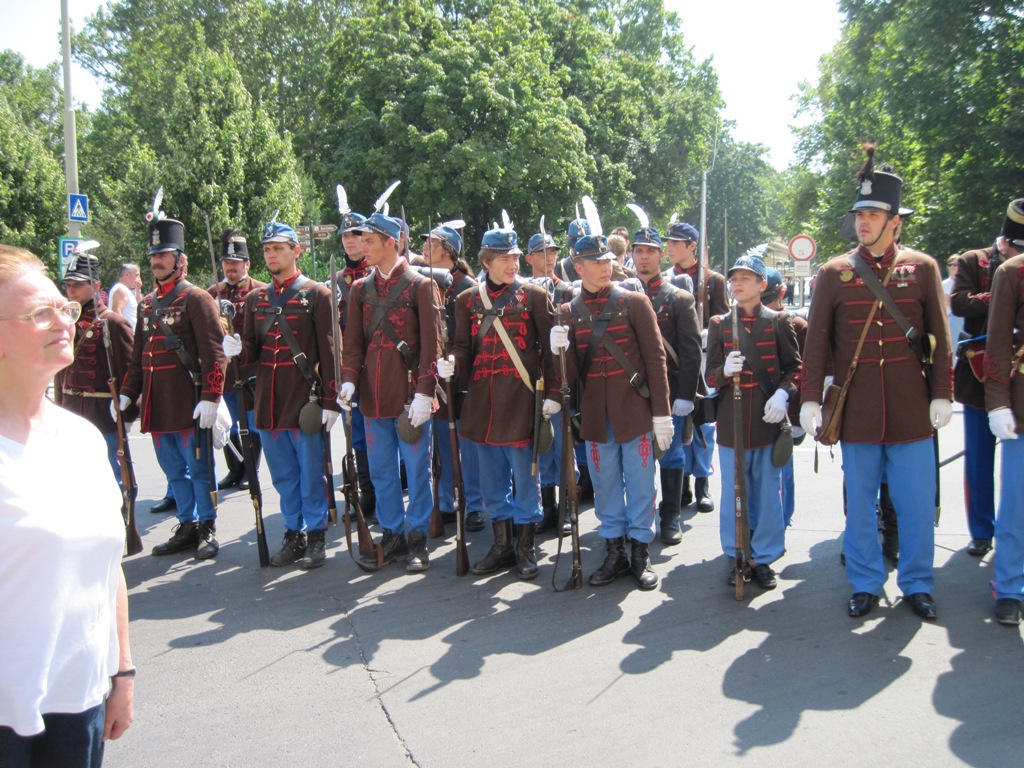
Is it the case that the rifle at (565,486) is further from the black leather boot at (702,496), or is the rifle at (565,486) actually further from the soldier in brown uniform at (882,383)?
the black leather boot at (702,496)

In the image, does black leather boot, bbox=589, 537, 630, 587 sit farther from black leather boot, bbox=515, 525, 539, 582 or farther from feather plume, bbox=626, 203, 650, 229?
feather plume, bbox=626, 203, 650, 229

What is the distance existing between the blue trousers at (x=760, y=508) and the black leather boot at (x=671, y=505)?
1.01 m

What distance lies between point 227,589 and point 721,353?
11.4ft

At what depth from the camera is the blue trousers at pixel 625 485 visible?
221 inches

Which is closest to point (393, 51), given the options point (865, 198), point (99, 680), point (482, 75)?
point (482, 75)

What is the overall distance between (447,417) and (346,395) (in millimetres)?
1094

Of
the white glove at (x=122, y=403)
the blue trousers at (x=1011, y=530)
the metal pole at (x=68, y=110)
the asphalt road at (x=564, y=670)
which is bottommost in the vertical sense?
the asphalt road at (x=564, y=670)

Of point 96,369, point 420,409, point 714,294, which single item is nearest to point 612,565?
point 420,409

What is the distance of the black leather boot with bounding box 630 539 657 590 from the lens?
18.3 ft

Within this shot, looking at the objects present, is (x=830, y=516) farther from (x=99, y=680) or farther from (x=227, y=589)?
(x=99, y=680)

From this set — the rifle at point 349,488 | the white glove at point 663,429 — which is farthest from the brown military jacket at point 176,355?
the white glove at point 663,429

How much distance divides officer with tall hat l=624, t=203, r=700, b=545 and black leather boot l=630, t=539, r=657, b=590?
35.7 inches

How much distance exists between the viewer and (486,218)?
29.3m

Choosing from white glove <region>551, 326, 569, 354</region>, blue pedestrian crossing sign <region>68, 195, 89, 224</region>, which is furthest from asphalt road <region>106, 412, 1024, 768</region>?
blue pedestrian crossing sign <region>68, 195, 89, 224</region>
